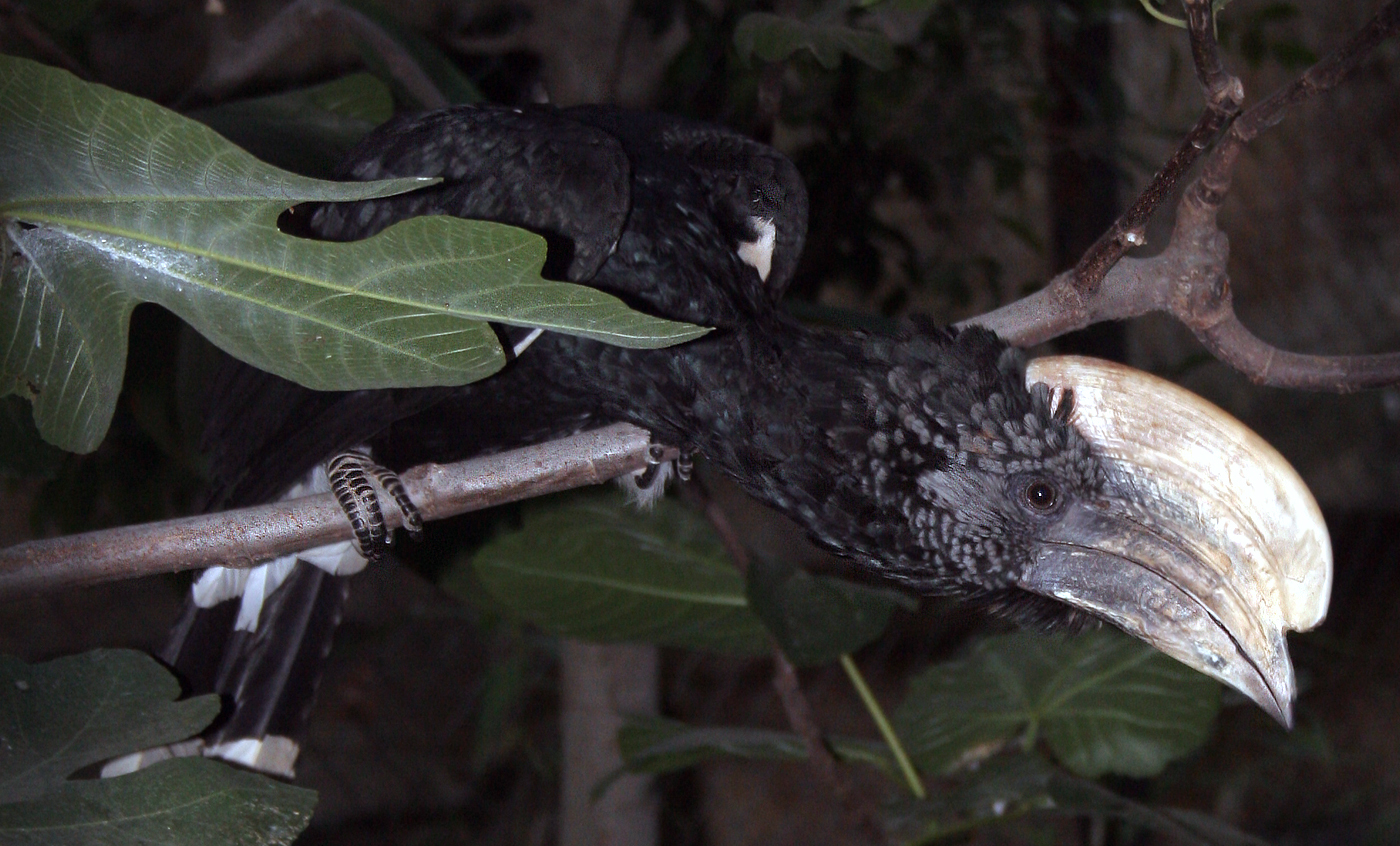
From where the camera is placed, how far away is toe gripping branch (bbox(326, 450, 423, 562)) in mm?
1086

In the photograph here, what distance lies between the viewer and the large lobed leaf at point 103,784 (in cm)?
86

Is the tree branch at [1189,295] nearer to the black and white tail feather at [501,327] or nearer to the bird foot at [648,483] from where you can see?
the black and white tail feather at [501,327]

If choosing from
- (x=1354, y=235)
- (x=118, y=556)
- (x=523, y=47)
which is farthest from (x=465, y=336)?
(x=1354, y=235)

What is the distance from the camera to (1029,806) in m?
1.30

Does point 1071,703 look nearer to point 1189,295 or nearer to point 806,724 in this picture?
point 806,724

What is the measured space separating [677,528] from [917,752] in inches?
16.6

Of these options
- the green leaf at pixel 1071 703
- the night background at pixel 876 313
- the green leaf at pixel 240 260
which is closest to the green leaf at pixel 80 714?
the green leaf at pixel 240 260

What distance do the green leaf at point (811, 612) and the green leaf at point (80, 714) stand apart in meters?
0.58

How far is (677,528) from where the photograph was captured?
1443 mm

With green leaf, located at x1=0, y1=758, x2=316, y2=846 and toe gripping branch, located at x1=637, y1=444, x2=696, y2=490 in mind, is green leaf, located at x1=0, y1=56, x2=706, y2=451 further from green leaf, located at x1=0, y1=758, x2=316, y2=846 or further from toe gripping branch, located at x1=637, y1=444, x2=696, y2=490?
toe gripping branch, located at x1=637, y1=444, x2=696, y2=490

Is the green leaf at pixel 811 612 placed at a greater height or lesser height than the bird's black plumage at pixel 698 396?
lesser

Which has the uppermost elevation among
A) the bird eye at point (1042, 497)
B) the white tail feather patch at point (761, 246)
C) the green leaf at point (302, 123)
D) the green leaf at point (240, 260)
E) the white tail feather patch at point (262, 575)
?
the green leaf at point (240, 260)

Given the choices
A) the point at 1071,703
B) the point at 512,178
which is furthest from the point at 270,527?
the point at 1071,703

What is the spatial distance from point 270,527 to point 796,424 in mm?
483
